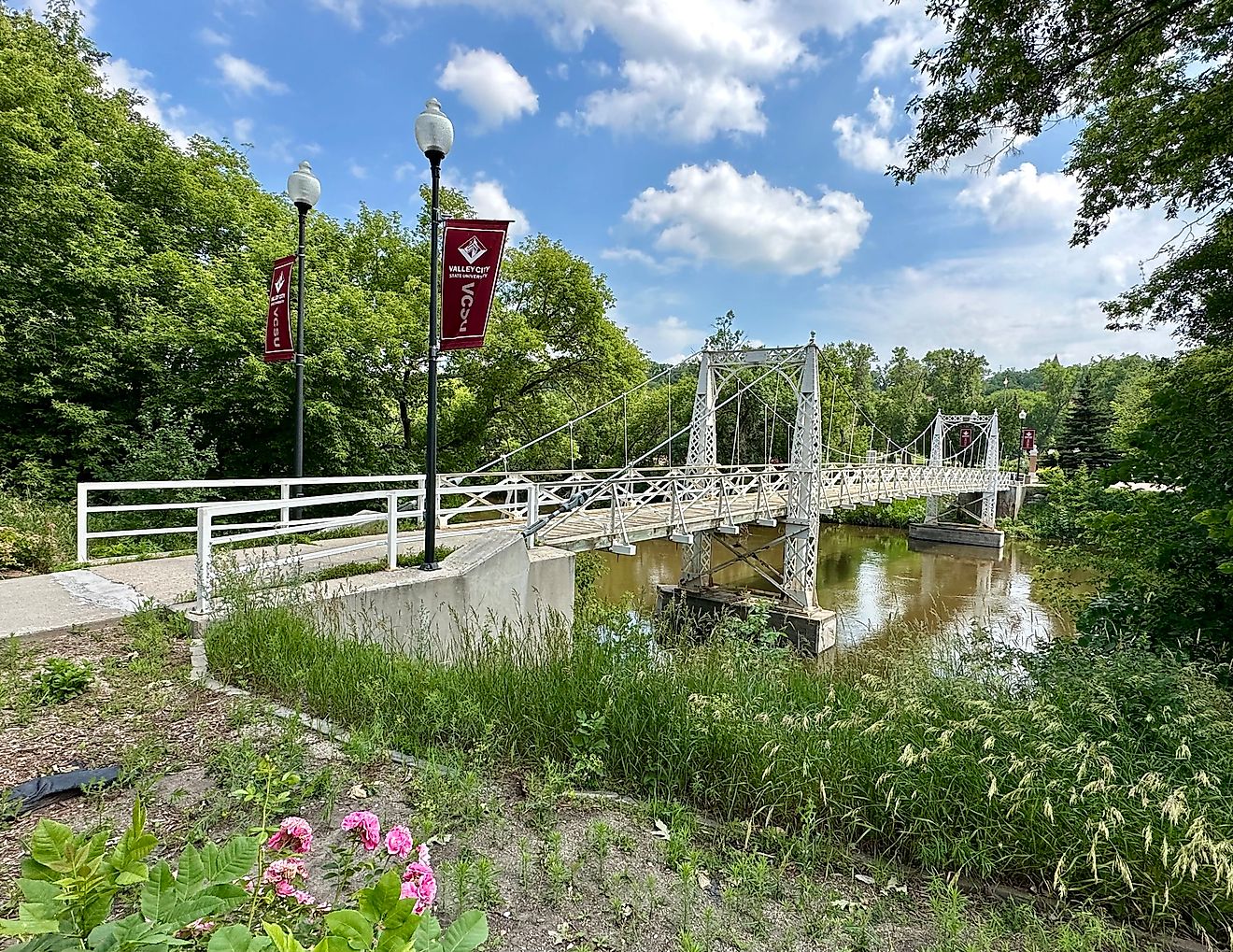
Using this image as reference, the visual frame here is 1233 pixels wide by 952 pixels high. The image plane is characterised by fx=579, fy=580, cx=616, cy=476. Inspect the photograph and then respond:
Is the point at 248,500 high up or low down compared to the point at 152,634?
up

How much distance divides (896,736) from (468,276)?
5133 mm

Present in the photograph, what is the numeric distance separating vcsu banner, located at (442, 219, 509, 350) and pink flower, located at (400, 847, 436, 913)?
500 cm

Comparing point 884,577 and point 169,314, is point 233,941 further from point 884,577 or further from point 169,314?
point 884,577

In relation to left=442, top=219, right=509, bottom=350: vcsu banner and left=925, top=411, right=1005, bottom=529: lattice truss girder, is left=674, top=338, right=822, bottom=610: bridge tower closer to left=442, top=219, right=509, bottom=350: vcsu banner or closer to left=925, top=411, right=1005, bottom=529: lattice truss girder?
left=442, top=219, right=509, bottom=350: vcsu banner

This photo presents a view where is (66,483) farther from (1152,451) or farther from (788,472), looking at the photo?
(1152,451)

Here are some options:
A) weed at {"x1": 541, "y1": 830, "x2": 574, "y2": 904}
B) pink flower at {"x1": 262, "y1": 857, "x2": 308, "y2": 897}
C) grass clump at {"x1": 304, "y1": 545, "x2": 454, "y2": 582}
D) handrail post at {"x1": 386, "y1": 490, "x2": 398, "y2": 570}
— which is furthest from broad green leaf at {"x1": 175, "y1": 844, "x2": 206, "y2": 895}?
handrail post at {"x1": 386, "y1": 490, "x2": 398, "y2": 570}

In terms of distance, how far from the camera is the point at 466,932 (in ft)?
3.60

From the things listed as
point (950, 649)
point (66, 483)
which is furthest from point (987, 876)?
point (66, 483)

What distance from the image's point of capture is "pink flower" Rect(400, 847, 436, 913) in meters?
1.22

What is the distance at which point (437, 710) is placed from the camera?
272 cm

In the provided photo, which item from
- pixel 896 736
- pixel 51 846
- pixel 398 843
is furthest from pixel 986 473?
pixel 51 846

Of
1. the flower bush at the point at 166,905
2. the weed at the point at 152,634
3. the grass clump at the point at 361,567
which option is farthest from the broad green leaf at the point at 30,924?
the grass clump at the point at 361,567

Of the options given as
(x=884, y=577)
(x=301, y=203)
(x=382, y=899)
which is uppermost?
(x=301, y=203)

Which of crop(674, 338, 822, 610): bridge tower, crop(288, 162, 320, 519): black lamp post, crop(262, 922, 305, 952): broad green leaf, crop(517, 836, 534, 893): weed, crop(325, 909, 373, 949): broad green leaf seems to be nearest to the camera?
crop(262, 922, 305, 952): broad green leaf
